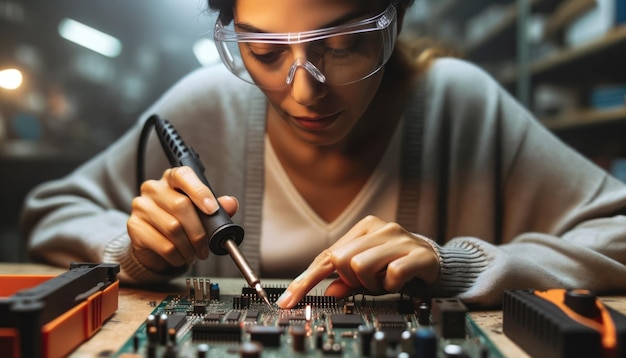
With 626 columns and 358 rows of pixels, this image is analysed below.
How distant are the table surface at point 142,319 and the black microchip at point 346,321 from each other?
0.19 meters

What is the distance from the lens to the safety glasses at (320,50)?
3.57ft

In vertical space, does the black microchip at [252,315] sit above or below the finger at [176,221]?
below

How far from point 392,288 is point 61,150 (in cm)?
199

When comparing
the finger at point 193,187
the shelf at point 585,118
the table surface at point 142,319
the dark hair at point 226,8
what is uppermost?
the dark hair at point 226,8

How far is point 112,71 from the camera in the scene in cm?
230

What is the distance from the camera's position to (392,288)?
1.01m

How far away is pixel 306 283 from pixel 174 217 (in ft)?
1.06

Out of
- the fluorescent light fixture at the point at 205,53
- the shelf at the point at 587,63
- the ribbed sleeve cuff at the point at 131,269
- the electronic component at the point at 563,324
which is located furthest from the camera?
the shelf at the point at 587,63

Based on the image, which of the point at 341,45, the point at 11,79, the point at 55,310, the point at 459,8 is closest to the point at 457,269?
the point at 341,45

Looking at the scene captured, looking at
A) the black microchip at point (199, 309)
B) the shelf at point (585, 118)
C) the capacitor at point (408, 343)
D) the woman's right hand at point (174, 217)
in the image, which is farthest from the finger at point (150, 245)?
the shelf at point (585, 118)

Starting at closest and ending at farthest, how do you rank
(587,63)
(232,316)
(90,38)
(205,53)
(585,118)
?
(232,316)
(205,53)
(90,38)
(585,118)
(587,63)

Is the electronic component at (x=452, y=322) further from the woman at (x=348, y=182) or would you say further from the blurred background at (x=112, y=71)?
the blurred background at (x=112, y=71)

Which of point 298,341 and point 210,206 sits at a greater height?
point 210,206

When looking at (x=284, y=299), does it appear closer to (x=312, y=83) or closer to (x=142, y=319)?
(x=142, y=319)
